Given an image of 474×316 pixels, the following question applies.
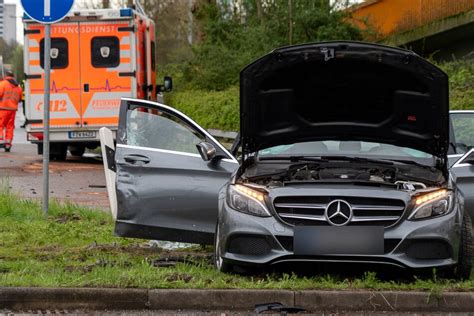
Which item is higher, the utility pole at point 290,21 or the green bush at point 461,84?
the utility pole at point 290,21

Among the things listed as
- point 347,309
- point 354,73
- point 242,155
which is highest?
point 354,73

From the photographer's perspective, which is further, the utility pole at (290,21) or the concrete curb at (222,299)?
the utility pole at (290,21)

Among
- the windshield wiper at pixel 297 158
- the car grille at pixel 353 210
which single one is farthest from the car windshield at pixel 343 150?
the car grille at pixel 353 210

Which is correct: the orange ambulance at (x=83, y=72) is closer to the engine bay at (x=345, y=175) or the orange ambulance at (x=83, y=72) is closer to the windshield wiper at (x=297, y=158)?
the windshield wiper at (x=297, y=158)

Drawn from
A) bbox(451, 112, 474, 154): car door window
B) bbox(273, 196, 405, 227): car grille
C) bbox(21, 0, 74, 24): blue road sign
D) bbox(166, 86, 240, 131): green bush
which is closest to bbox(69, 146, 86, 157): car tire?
bbox(166, 86, 240, 131): green bush

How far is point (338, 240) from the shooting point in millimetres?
6762

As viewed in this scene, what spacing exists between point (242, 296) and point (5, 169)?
40.7 feet

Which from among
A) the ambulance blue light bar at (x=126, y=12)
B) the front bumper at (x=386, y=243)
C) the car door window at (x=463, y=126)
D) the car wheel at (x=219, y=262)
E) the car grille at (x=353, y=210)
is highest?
the ambulance blue light bar at (x=126, y=12)

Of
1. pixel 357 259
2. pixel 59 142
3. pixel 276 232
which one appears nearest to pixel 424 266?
pixel 357 259

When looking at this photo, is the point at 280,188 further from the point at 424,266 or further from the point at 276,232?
the point at 424,266

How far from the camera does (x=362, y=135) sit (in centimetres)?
793

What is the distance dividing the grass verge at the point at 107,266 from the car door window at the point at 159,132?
964mm

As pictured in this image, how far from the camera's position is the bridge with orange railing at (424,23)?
2358cm

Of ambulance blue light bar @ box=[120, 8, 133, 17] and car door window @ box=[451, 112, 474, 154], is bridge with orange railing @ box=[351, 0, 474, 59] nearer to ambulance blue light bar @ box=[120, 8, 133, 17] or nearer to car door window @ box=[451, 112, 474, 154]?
ambulance blue light bar @ box=[120, 8, 133, 17]
